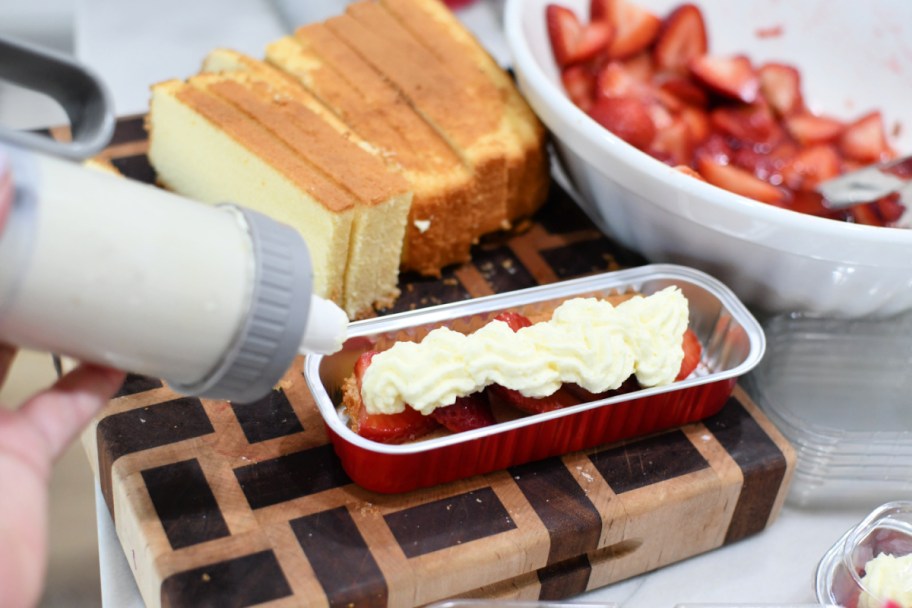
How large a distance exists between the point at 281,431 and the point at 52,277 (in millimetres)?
460

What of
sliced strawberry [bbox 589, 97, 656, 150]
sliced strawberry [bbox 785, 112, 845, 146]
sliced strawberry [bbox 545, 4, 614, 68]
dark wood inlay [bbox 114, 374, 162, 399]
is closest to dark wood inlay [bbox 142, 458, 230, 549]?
dark wood inlay [bbox 114, 374, 162, 399]

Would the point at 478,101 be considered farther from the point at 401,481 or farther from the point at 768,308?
the point at 401,481

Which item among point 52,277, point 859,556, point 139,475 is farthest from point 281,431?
point 859,556

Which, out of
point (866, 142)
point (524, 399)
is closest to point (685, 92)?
point (866, 142)

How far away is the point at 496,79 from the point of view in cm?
168

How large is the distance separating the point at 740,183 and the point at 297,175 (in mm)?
643

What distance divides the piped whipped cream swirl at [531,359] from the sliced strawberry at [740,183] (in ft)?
1.16

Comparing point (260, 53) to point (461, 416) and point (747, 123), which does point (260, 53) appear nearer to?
point (747, 123)

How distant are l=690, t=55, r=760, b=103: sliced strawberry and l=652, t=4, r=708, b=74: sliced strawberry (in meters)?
0.03

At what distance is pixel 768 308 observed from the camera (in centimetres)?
151

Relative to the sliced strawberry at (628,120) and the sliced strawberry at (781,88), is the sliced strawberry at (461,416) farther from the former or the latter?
the sliced strawberry at (781,88)

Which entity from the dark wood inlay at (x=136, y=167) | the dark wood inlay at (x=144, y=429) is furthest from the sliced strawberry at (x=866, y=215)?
the dark wood inlay at (x=136, y=167)

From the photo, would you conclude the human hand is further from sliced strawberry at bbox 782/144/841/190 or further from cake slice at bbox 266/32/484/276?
sliced strawberry at bbox 782/144/841/190

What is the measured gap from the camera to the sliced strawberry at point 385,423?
45.9 inches
